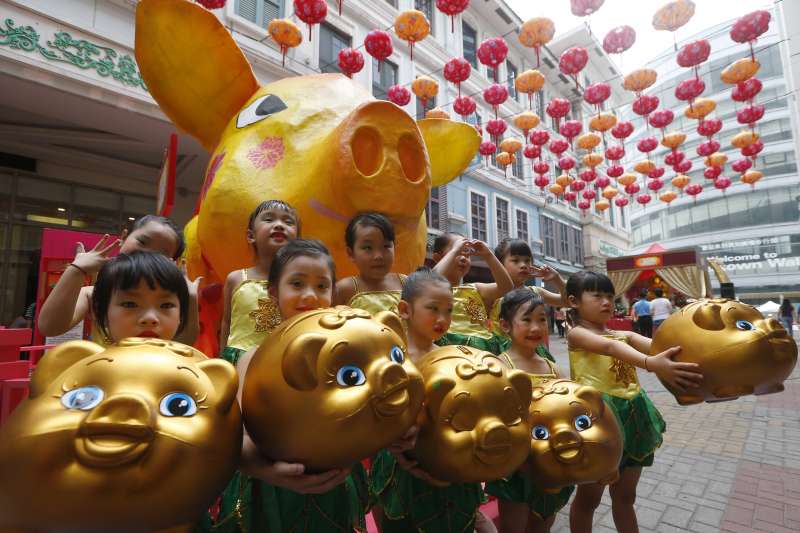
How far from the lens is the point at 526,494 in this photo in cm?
170

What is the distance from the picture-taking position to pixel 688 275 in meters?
15.2

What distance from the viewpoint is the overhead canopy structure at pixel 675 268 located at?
1477 centimetres

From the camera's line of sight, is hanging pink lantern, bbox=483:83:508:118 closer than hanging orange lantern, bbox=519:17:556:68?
No

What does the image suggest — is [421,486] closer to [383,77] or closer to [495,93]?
[495,93]

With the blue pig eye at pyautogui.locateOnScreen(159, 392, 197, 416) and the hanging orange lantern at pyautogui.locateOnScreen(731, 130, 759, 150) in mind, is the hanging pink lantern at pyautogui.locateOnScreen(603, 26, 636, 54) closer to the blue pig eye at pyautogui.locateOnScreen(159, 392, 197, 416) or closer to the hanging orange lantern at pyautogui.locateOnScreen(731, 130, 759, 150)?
the hanging orange lantern at pyautogui.locateOnScreen(731, 130, 759, 150)

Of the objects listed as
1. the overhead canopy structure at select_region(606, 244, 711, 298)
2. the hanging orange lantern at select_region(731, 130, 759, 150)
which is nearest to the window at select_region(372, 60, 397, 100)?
the hanging orange lantern at select_region(731, 130, 759, 150)

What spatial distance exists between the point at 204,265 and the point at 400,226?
1356 mm

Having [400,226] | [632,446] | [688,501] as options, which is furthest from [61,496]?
[688,501]

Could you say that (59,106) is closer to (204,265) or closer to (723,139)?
(204,265)

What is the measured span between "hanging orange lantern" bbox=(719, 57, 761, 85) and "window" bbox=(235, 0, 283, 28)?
355 inches

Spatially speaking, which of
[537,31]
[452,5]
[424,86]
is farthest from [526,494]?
[537,31]

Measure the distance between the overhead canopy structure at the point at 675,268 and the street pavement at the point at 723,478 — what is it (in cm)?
1014

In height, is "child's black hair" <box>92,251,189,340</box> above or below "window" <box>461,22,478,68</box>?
below

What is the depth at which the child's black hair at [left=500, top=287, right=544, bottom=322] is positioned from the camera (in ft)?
6.55
